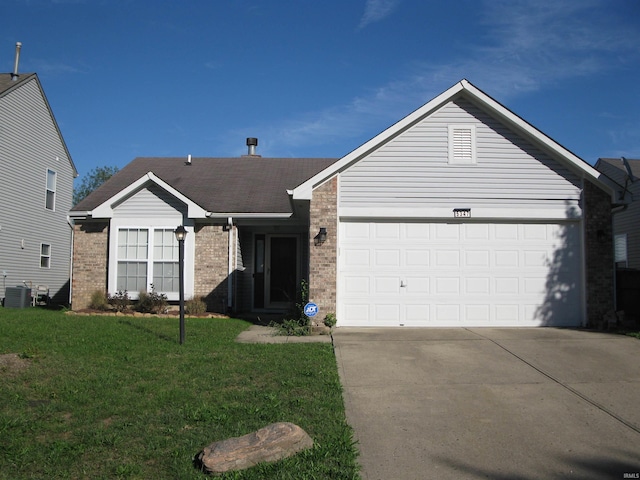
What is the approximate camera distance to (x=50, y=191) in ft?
71.4

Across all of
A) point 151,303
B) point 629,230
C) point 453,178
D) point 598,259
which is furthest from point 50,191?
point 629,230

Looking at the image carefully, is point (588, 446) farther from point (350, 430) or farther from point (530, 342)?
point (530, 342)

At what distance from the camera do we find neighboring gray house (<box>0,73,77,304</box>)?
61.5 ft

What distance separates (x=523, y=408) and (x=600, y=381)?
181 cm

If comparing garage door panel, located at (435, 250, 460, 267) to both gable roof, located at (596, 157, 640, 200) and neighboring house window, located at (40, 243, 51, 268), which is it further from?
neighboring house window, located at (40, 243, 51, 268)

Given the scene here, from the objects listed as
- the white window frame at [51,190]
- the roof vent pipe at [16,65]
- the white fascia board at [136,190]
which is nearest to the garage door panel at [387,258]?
the white fascia board at [136,190]

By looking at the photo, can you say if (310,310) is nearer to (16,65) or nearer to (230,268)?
(230,268)

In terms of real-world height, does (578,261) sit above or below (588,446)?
above

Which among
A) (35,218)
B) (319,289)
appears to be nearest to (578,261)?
(319,289)

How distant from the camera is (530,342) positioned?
9.79 meters

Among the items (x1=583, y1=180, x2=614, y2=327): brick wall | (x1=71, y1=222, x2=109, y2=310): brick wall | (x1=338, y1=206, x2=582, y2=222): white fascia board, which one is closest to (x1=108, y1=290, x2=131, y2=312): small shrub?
(x1=71, y1=222, x2=109, y2=310): brick wall

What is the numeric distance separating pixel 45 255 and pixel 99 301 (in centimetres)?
859

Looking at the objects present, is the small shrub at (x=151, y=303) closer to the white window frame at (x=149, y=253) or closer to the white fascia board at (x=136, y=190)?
the white window frame at (x=149, y=253)

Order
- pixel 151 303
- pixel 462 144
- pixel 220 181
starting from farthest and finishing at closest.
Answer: pixel 220 181, pixel 151 303, pixel 462 144
